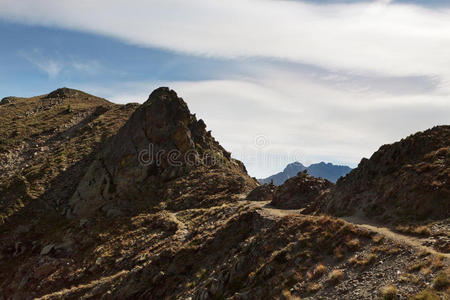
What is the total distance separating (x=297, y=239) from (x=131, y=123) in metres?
41.3

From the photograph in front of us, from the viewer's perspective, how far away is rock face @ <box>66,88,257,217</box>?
42.9 metres

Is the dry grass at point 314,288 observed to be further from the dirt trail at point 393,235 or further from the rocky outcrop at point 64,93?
the rocky outcrop at point 64,93

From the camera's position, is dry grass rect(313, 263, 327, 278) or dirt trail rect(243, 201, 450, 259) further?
dry grass rect(313, 263, 327, 278)

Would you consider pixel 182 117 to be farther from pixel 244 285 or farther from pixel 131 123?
pixel 244 285

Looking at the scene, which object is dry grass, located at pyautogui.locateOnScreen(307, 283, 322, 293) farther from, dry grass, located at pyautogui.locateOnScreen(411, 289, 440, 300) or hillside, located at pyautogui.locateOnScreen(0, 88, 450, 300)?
dry grass, located at pyautogui.locateOnScreen(411, 289, 440, 300)

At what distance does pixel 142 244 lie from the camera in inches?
1275

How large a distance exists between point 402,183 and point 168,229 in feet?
81.2

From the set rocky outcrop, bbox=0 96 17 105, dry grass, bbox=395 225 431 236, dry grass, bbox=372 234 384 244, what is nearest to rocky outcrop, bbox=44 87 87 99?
rocky outcrop, bbox=0 96 17 105

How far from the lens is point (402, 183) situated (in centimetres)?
2408

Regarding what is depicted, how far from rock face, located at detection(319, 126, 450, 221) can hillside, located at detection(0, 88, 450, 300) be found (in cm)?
171

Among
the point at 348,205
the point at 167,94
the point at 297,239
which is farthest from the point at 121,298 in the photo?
the point at 167,94

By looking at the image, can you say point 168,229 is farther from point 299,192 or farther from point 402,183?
point 402,183

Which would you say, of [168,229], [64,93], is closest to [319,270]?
[168,229]

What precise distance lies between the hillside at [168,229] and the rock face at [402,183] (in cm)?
171
